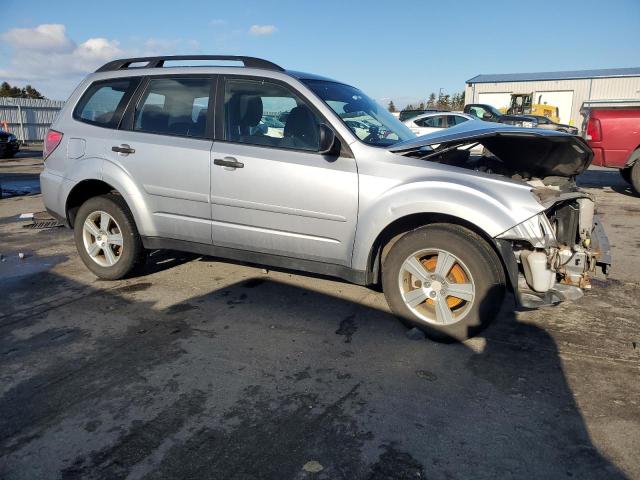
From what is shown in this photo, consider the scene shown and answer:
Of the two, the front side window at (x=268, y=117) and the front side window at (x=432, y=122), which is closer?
the front side window at (x=268, y=117)

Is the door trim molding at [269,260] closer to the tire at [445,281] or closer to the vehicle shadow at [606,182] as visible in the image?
the tire at [445,281]

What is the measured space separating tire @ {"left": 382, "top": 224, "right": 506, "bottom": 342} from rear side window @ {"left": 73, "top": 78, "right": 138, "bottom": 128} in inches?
118

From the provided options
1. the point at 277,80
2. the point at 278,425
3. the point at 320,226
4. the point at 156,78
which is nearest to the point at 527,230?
the point at 320,226

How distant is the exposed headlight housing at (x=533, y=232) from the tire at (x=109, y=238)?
134 inches

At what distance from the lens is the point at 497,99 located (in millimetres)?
44500

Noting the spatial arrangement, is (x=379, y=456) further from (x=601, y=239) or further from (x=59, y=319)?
A: (x=59, y=319)

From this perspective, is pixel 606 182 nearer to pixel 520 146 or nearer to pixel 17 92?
pixel 520 146

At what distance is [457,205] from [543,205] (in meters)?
0.57

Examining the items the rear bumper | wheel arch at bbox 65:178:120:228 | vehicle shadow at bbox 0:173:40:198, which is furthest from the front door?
vehicle shadow at bbox 0:173:40:198

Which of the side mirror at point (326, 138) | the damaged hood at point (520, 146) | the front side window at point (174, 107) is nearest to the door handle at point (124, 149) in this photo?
the front side window at point (174, 107)

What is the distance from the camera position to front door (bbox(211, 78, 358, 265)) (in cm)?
391

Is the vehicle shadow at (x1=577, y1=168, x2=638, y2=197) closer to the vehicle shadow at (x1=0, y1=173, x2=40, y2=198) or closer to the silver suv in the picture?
the silver suv

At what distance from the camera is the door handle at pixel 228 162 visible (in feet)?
13.7

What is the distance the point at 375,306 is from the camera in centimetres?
449
